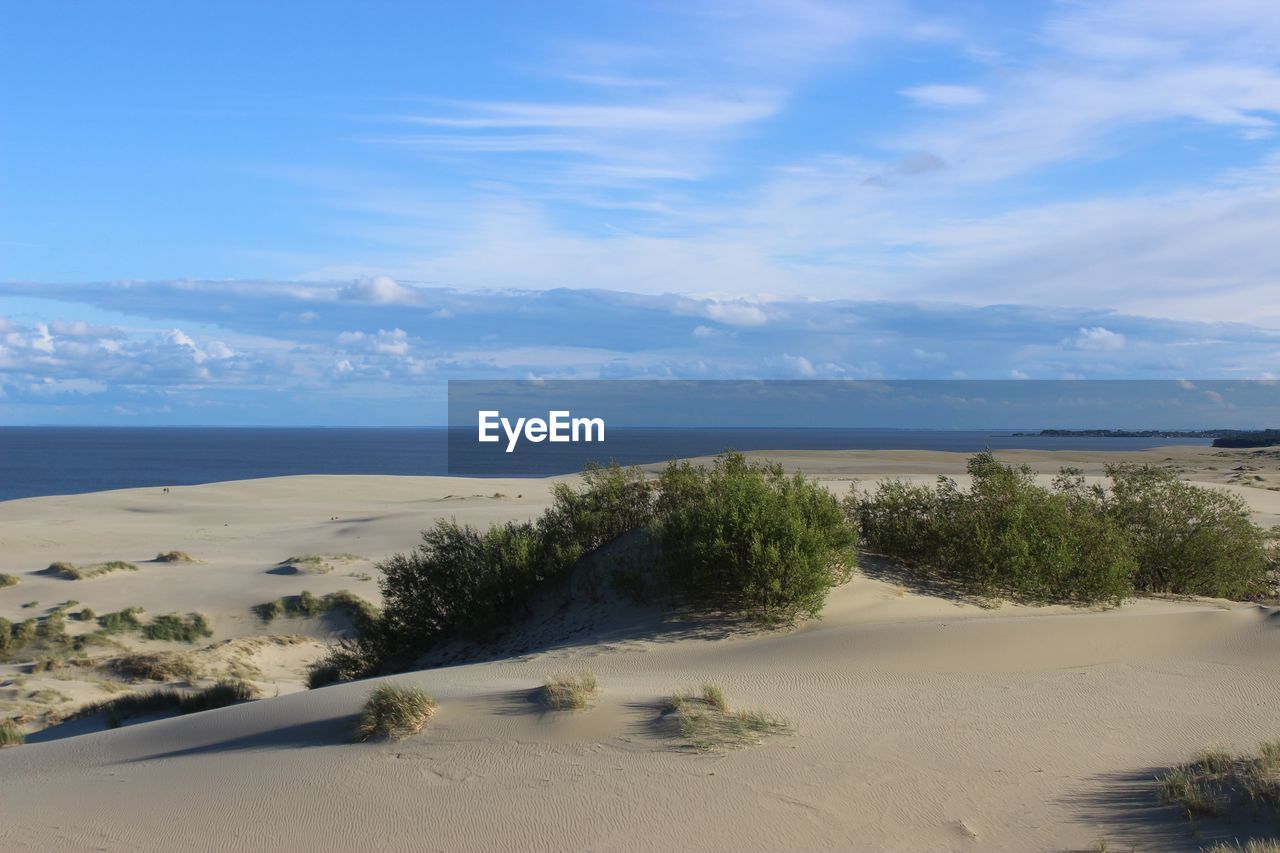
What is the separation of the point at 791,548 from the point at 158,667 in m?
11.0

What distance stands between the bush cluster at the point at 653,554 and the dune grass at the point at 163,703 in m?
1.64

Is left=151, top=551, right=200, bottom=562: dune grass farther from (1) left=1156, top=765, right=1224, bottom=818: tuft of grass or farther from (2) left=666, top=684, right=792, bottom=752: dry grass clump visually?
(1) left=1156, top=765, right=1224, bottom=818: tuft of grass

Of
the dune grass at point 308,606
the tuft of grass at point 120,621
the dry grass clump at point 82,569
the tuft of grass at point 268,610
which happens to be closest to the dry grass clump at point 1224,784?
the dune grass at point 308,606

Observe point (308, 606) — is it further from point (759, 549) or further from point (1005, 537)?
point (1005, 537)

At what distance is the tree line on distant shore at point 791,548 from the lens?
11320 millimetres

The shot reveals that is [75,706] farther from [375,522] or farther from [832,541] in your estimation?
[375,522]

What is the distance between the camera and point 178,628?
1972cm

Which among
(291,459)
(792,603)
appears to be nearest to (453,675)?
(792,603)

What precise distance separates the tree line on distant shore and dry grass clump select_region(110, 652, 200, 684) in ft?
9.58

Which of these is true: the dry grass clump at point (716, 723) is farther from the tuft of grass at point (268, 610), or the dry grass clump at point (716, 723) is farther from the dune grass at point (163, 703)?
the tuft of grass at point (268, 610)

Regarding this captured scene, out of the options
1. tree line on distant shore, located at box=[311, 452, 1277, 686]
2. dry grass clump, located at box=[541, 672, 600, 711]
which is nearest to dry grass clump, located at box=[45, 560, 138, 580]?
tree line on distant shore, located at box=[311, 452, 1277, 686]

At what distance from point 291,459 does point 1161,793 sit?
135901 millimetres

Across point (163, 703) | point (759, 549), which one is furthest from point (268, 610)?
point (759, 549)

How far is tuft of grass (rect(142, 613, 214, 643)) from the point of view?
1944 centimetres
